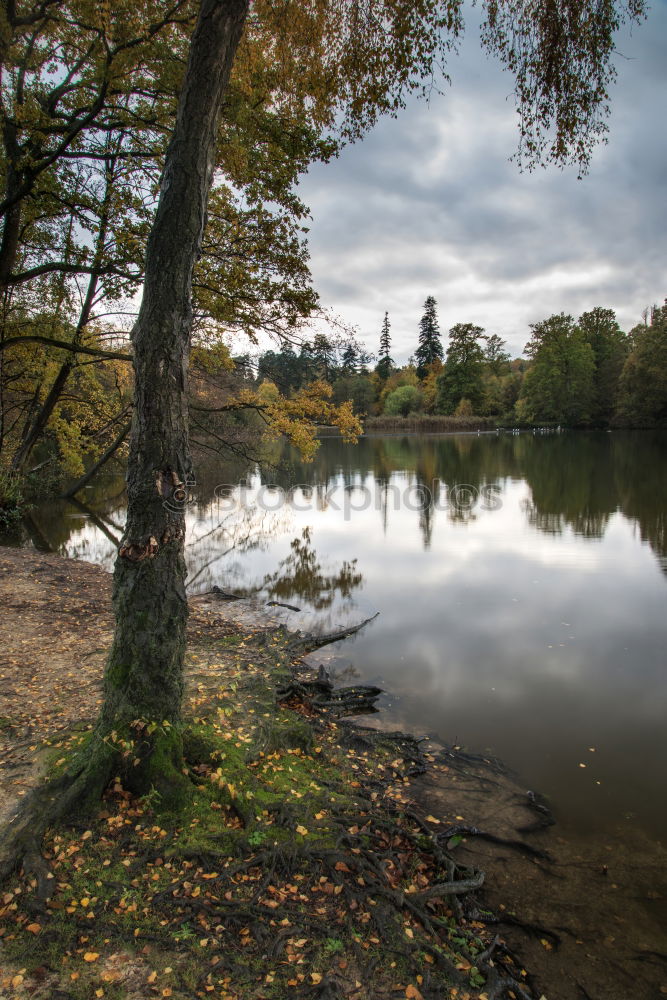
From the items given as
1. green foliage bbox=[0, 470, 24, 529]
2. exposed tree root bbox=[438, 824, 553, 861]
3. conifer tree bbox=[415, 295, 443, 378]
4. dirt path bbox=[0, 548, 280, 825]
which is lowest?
exposed tree root bbox=[438, 824, 553, 861]

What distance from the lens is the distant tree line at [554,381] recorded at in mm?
57375

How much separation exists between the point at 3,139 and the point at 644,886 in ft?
46.5

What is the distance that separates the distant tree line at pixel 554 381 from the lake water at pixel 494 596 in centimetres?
2747

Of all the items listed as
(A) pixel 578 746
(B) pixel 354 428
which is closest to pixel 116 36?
(B) pixel 354 428

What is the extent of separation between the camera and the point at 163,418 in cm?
331

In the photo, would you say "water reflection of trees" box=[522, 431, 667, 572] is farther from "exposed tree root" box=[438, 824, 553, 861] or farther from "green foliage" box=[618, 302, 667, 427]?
"green foliage" box=[618, 302, 667, 427]

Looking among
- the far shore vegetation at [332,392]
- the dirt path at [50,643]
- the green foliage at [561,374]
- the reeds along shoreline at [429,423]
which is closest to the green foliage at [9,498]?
the far shore vegetation at [332,392]

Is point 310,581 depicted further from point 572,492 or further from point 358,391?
point 358,391

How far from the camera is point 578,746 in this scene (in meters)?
5.84

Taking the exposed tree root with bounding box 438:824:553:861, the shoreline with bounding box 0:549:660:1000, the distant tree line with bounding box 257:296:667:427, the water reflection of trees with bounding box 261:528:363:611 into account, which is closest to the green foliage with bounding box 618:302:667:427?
the distant tree line with bounding box 257:296:667:427

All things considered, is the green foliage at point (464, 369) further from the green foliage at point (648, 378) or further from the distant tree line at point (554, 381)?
the green foliage at point (648, 378)

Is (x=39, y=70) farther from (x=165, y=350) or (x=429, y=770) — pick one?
(x=429, y=770)

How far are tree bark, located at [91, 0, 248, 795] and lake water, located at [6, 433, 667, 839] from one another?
377 cm

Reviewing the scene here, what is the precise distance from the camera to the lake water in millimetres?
5828
